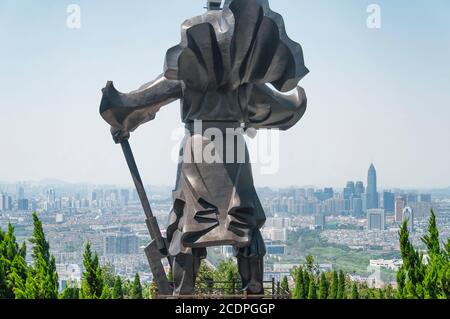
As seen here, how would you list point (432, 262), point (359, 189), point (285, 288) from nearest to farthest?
point (285, 288) < point (432, 262) < point (359, 189)

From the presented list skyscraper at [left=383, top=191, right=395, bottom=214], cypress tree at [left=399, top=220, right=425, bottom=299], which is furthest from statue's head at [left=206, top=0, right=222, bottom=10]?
skyscraper at [left=383, top=191, right=395, bottom=214]

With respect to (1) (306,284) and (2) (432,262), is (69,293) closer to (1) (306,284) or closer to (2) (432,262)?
(2) (432,262)

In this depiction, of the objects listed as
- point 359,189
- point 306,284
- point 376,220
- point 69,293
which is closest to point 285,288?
point 69,293

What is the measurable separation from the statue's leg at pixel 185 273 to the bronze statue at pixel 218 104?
1 centimetres

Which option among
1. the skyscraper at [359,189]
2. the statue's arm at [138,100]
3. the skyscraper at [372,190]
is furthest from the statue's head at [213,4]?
the skyscraper at [359,189]

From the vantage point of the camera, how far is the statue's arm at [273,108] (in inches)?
393

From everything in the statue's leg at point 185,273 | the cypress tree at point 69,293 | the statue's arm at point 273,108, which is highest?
the statue's arm at point 273,108

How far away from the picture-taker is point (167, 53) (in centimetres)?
932

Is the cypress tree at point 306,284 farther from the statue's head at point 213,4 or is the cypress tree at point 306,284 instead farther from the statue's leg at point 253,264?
the statue's head at point 213,4

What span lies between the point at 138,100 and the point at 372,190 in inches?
911

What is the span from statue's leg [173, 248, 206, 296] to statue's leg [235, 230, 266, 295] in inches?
21.0

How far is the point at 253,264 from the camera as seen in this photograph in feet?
31.1

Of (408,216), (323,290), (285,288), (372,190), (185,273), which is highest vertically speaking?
(372,190)
